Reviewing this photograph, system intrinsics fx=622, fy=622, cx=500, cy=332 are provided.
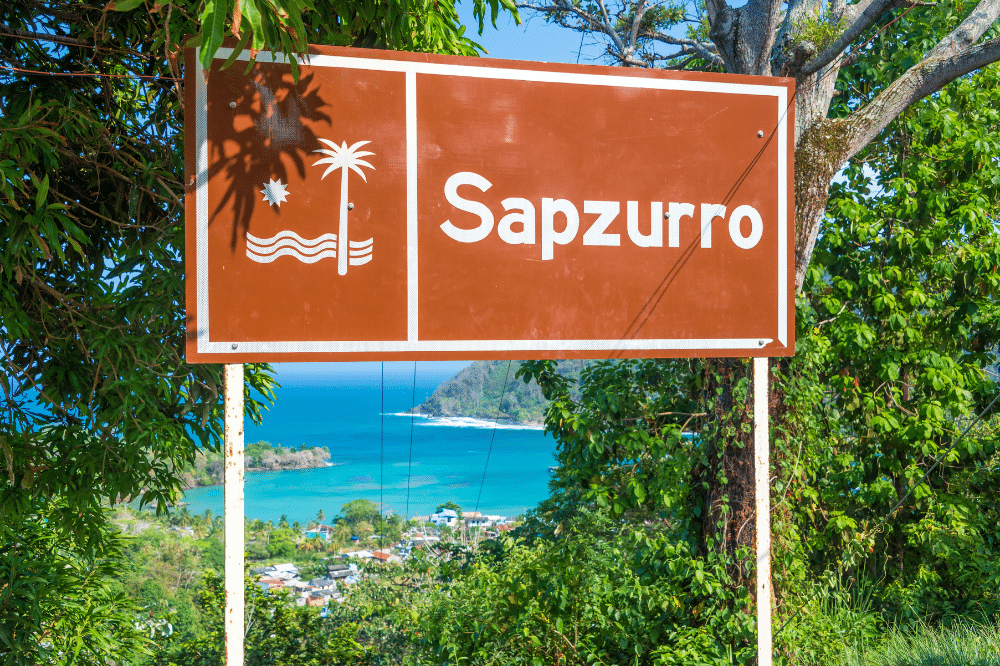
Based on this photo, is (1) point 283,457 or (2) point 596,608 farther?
(1) point 283,457

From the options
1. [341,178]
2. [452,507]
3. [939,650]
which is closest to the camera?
[341,178]

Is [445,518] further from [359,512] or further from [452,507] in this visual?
[359,512]

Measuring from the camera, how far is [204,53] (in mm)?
1687

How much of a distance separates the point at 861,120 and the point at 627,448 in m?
2.59

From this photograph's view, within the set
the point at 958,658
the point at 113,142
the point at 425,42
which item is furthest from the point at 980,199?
the point at 113,142

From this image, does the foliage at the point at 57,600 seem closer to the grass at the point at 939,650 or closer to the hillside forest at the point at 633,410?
the hillside forest at the point at 633,410

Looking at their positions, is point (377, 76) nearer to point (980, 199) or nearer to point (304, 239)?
point (304, 239)

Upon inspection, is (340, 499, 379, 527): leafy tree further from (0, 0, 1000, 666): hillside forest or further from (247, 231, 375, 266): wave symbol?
(247, 231, 375, 266): wave symbol

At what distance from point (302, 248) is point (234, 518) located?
90 centimetres

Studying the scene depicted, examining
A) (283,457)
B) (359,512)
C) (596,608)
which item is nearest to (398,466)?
(283,457)

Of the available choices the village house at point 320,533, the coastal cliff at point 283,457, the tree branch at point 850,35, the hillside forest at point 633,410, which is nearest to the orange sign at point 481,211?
the hillside forest at point 633,410

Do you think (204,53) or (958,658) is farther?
(958,658)

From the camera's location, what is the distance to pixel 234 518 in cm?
200

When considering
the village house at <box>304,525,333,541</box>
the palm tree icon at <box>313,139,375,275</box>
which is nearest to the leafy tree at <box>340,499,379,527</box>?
the village house at <box>304,525,333,541</box>
